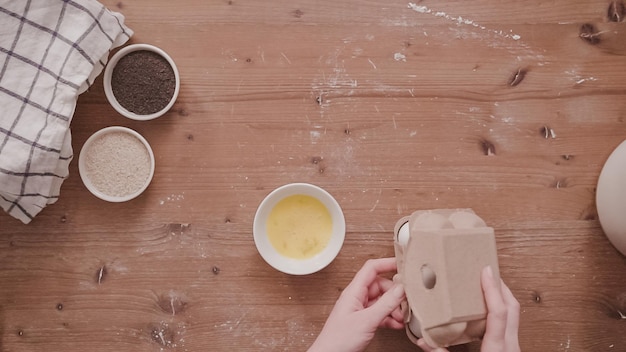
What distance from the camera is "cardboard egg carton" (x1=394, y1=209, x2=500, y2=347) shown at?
2.64 ft

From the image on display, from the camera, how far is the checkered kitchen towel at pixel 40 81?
3.03ft

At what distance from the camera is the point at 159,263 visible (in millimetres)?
1046

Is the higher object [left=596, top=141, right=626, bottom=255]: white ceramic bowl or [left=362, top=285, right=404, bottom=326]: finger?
[left=596, top=141, right=626, bottom=255]: white ceramic bowl

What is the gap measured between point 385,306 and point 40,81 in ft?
2.34

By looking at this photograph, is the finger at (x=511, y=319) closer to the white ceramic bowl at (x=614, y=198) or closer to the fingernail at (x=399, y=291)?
the fingernail at (x=399, y=291)

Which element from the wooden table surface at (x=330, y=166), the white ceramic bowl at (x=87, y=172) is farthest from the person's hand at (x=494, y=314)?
the white ceramic bowl at (x=87, y=172)

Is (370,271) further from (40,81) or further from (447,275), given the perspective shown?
(40,81)

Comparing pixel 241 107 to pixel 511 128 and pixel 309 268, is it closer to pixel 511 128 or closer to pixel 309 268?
pixel 309 268

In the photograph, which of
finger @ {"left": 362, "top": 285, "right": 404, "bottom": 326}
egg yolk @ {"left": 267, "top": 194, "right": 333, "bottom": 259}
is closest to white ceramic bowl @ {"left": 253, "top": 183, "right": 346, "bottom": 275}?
egg yolk @ {"left": 267, "top": 194, "right": 333, "bottom": 259}

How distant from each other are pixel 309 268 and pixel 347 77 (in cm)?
38

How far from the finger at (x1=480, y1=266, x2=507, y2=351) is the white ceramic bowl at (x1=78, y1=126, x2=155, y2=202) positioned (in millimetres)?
626

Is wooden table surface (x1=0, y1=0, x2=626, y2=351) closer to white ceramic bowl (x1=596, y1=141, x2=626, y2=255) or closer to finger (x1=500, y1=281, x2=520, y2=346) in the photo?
white ceramic bowl (x1=596, y1=141, x2=626, y2=255)

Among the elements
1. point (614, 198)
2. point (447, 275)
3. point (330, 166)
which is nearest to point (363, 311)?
point (447, 275)

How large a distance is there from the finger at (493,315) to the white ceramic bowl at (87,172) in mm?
626
